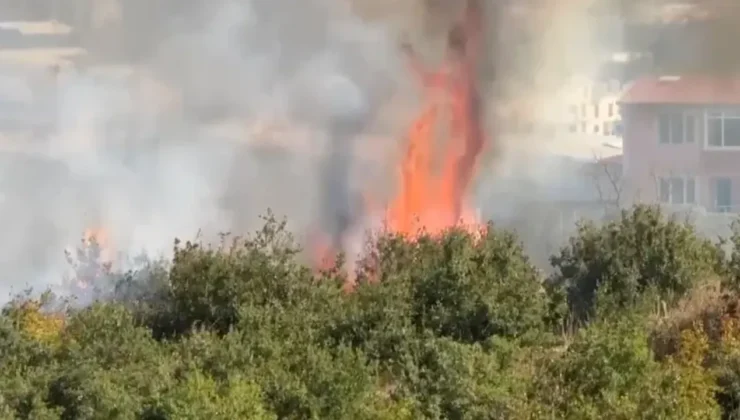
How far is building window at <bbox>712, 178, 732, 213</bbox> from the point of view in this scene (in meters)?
11.3

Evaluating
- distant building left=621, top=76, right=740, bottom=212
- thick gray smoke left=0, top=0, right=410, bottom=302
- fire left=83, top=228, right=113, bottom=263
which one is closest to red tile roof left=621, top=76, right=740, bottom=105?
distant building left=621, top=76, right=740, bottom=212

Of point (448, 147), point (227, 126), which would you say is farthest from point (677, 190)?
point (227, 126)

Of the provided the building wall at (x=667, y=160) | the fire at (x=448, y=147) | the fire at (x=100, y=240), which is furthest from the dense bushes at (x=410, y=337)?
the fire at (x=448, y=147)

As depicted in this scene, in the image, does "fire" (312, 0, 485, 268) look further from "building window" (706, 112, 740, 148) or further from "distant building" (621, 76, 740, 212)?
"building window" (706, 112, 740, 148)

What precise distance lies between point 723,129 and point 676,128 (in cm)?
46

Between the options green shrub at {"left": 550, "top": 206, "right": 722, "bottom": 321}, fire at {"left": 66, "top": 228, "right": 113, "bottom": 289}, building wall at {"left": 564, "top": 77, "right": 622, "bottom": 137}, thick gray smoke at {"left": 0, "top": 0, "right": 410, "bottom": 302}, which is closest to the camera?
green shrub at {"left": 550, "top": 206, "right": 722, "bottom": 321}

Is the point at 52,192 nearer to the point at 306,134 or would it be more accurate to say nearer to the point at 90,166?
the point at 90,166

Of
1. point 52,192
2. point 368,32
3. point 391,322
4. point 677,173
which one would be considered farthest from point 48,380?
point 677,173

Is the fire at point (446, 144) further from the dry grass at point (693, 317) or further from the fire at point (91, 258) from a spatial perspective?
the dry grass at point (693, 317)

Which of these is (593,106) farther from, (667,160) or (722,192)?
(722,192)

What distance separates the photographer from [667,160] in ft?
37.2

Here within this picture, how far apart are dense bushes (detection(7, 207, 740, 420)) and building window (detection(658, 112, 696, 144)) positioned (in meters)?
2.81

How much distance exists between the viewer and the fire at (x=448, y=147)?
39.0 ft

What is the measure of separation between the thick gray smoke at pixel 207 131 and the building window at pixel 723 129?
125 inches
